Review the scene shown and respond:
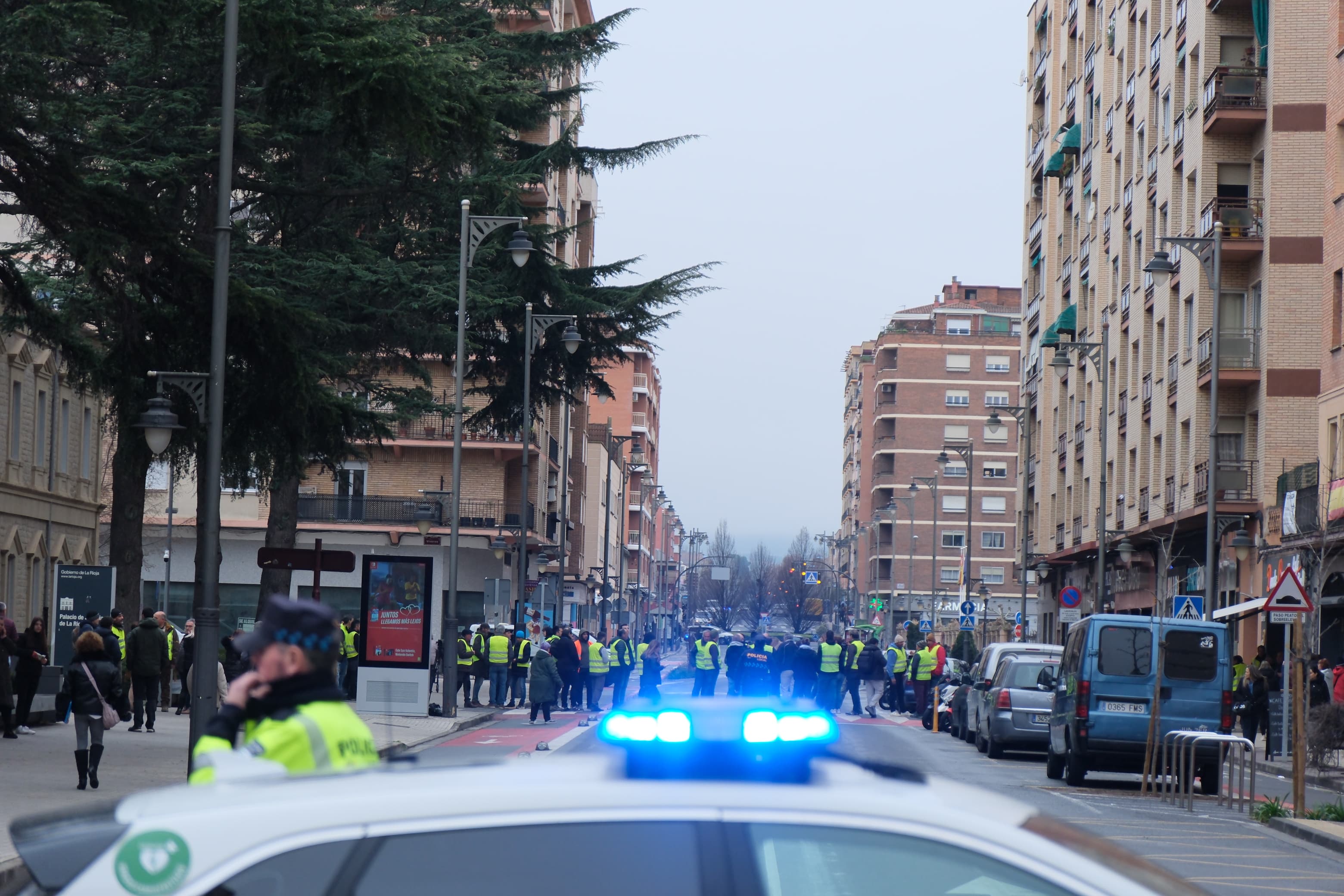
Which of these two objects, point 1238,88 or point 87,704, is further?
point 1238,88

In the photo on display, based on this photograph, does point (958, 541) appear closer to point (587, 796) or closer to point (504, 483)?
point (504, 483)

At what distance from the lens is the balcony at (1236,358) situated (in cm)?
4338

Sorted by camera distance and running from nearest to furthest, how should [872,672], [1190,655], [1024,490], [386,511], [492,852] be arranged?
[492,852] < [1190,655] < [872,672] < [386,511] < [1024,490]

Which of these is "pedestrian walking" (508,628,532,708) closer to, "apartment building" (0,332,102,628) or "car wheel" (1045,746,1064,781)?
"apartment building" (0,332,102,628)

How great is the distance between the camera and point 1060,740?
2278cm

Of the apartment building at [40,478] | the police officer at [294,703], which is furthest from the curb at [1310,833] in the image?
the apartment building at [40,478]

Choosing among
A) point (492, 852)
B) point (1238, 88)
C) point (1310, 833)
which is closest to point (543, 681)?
point (1310, 833)

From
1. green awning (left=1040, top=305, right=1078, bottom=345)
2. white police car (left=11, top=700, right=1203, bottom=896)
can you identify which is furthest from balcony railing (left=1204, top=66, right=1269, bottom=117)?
white police car (left=11, top=700, right=1203, bottom=896)

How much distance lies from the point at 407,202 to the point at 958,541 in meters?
103

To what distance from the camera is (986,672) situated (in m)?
30.5

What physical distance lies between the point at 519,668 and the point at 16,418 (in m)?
13.1

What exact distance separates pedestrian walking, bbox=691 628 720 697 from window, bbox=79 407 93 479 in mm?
19457

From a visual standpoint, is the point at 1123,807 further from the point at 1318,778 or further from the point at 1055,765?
the point at 1318,778

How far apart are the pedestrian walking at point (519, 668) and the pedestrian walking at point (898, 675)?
892 centimetres
